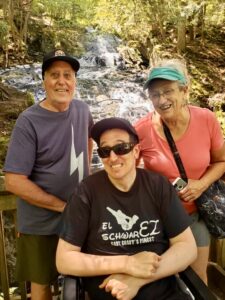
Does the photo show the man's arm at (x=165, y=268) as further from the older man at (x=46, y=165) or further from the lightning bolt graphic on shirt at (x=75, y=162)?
the lightning bolt graphic on shirt at (x=75, y=162)

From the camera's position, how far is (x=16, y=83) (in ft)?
37.3

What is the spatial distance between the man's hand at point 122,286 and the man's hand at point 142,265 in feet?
0.14

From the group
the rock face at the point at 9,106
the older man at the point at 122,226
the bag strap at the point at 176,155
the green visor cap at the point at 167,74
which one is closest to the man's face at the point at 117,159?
the older man at the point at 122,226

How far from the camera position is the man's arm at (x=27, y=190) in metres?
2.24

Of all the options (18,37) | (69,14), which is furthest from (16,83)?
(69,14)

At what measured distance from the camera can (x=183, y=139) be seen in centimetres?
237

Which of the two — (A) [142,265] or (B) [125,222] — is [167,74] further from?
(A) [142,265]

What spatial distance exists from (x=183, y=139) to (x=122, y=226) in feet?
2.18

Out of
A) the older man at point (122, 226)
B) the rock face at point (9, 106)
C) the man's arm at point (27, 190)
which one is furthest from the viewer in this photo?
the rock face at point (9, 106)

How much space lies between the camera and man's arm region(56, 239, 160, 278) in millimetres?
2012

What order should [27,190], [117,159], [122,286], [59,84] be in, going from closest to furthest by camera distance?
[122,286] → [117,159] → [27,190] → [59,84]

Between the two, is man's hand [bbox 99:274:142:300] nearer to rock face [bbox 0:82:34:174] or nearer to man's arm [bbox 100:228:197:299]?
man's arm [bbox 100:228:197:299]

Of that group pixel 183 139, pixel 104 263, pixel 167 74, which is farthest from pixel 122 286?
pixel 167 74

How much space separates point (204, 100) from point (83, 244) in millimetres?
9305
